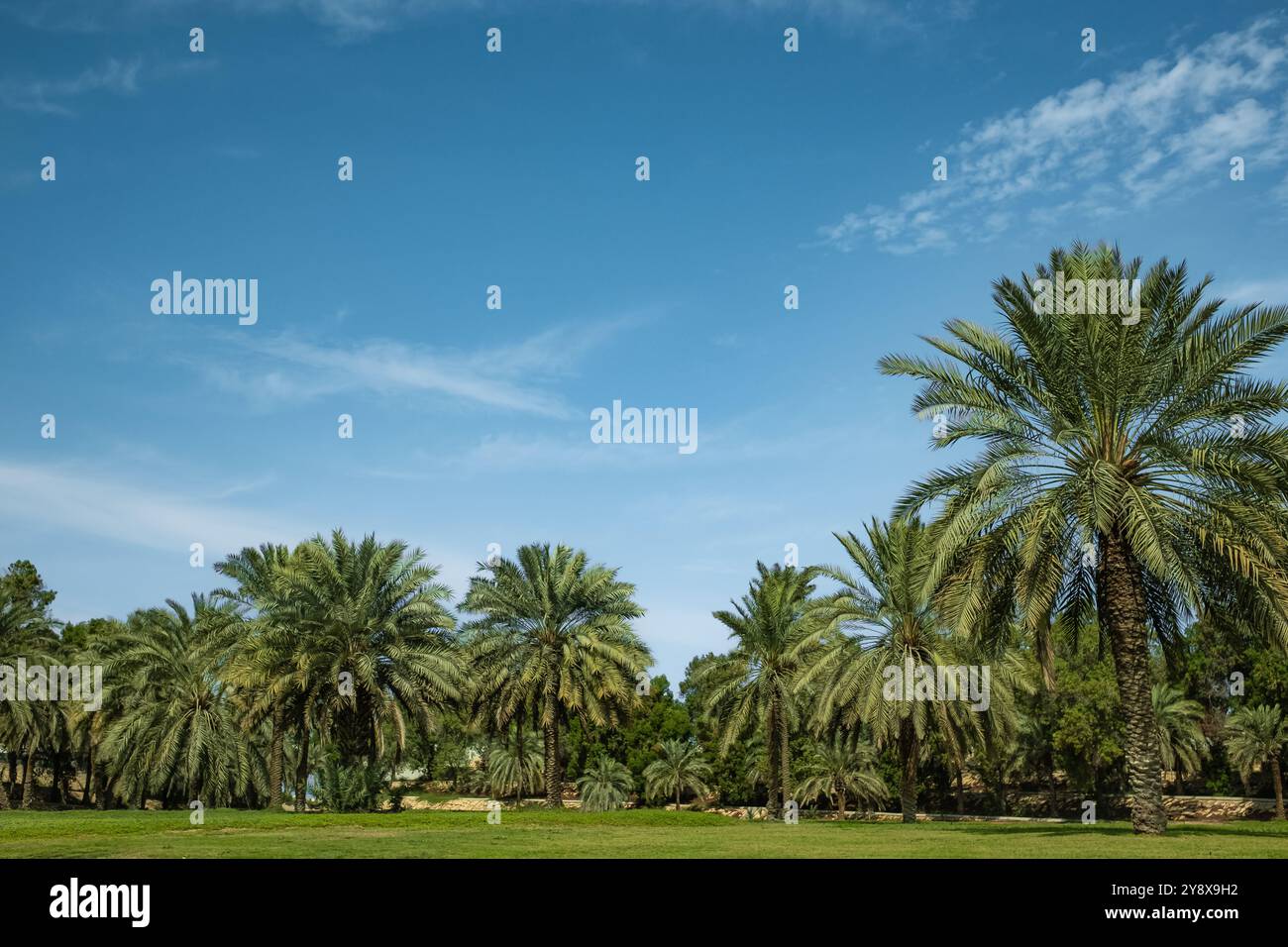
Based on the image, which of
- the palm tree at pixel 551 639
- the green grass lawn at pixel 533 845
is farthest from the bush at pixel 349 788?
the green grass lawn at pixel 533 845

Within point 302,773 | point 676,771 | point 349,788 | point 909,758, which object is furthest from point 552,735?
point 676,771

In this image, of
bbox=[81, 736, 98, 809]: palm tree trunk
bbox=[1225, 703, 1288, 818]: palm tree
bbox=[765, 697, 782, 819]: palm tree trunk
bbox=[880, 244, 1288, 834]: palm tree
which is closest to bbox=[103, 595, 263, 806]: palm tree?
bbox=[81, 736, 98, 809]: palm tree trunk

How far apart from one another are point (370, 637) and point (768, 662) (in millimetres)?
15175

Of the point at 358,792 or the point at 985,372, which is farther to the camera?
the point at 358,792

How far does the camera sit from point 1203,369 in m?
20.3

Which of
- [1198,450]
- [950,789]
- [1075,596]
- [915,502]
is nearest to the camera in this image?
[1198,450]

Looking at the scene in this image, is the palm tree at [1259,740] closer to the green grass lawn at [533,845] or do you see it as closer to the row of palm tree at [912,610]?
the row of palm tree at [912,610]

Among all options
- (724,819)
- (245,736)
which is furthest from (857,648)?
(245,736)

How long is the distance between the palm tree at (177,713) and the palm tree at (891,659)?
76.5 feet

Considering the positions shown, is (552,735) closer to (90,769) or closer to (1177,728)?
(90,769)
